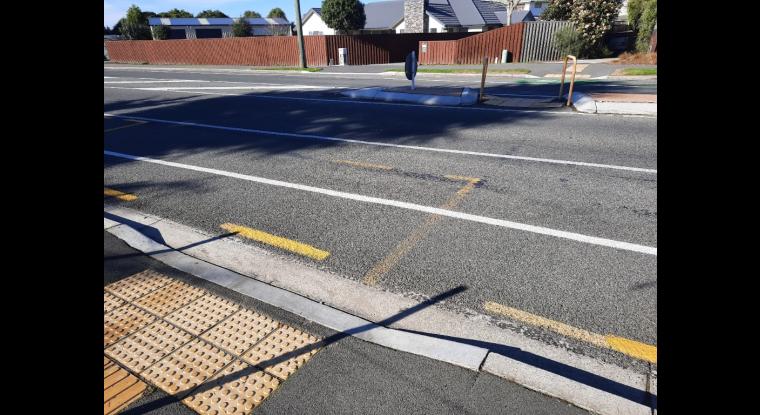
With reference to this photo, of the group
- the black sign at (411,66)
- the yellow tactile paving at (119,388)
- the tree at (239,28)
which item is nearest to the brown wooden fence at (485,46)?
the black sign at (411,66)

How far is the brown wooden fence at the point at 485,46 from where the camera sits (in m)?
27.6

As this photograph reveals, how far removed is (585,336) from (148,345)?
10.1 ft

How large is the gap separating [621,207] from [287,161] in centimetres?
490

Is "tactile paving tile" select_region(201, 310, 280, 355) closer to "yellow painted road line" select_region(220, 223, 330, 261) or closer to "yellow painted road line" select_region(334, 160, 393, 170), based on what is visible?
"yellow painted road line" select_region(220, 223, 330, 261)

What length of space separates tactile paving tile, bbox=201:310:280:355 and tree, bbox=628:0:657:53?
25906 millimetres

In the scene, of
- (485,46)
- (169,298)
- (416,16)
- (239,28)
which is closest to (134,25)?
(239,28)

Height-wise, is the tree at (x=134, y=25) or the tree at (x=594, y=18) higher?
the tree at (x=134, y=25)

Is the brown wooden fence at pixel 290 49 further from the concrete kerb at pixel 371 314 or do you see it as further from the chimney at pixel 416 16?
the concrete kerb at pixel 371 314

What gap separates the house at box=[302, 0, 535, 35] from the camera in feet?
152

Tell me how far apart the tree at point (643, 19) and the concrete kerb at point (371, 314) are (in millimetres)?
25111

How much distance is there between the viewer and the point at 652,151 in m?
7.25

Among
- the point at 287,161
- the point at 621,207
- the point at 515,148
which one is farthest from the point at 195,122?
the point at 621,207

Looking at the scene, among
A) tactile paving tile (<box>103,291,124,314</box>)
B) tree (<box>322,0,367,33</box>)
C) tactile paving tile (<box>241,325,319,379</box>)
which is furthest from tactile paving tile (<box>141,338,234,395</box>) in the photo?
tree (<box>322,0,367,33</box>)
